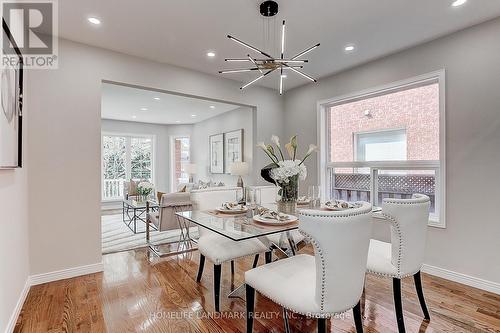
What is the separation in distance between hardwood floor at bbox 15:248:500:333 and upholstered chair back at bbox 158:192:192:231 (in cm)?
95

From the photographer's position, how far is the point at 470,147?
2633mm

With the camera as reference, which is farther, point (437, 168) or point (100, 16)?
point (437, 168)

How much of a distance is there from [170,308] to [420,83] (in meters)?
3.66

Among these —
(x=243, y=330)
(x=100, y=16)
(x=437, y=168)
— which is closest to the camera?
(x=243, y=330)

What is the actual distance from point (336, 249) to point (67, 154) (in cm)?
299

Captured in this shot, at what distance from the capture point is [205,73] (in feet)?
12.8

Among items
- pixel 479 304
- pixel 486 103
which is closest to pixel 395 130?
pixel 486 103

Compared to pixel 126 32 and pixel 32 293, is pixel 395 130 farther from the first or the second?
pixel 32 293

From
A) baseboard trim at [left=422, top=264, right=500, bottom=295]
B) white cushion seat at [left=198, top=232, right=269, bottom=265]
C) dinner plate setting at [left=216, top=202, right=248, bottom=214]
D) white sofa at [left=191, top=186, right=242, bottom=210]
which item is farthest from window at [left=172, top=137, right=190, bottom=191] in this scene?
baseboard trim at [left=422, top=264, right=500, bottom=295]

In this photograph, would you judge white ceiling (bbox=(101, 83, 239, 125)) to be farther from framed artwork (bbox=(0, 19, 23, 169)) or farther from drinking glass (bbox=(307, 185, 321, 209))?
drinking glass (bbox=(307, 185, 321, 209))

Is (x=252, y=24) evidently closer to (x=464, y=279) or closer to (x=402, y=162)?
(x=402, y=162)

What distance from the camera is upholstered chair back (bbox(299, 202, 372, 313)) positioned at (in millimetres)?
1306

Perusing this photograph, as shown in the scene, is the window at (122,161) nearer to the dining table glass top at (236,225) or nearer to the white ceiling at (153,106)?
the white ceiling at (153,106)
